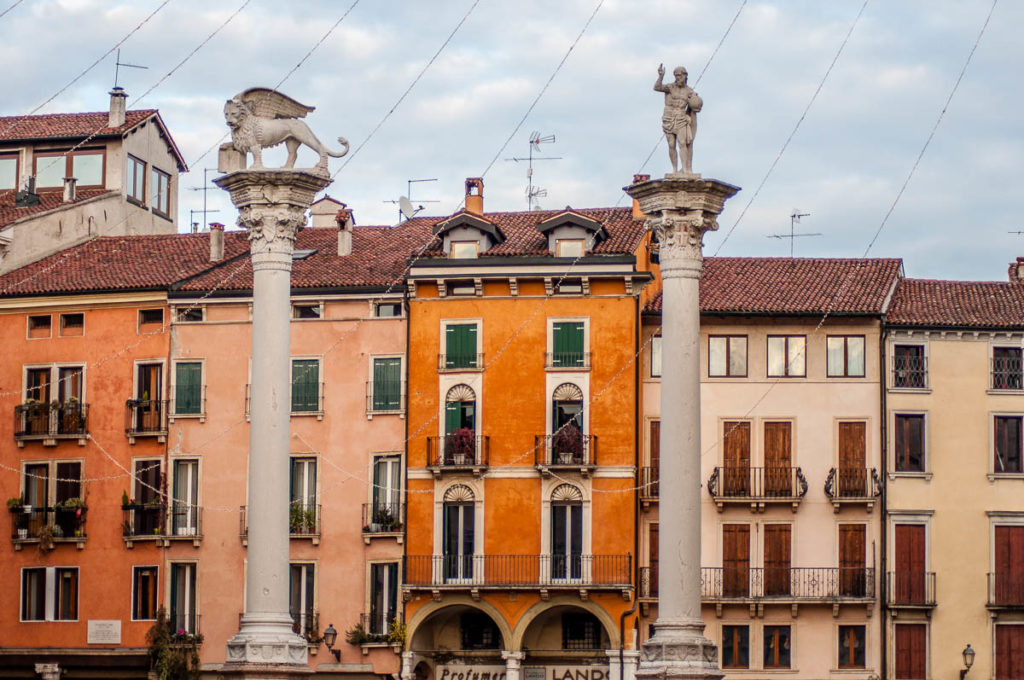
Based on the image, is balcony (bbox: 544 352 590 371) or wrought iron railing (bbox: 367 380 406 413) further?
wrought iron railing (bbox: 367 380 406 413)

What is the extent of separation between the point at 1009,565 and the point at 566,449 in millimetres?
14420

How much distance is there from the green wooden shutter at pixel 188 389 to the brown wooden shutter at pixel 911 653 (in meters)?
23.9

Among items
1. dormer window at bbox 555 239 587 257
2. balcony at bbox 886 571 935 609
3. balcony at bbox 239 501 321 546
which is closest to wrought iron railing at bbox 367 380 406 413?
balcony at bbox 239 501 321 546

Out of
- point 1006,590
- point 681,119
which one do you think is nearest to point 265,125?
point 681,119

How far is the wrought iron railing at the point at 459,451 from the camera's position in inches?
2867

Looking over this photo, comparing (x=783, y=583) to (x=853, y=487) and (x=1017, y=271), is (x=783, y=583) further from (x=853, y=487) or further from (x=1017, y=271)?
(x=1017, y=271)

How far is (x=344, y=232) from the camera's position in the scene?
76875mm

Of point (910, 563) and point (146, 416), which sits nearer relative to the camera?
point (910, 563)

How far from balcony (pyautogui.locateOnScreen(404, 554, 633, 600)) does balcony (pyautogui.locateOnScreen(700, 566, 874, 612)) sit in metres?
2.83

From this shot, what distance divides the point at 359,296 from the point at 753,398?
13.3m

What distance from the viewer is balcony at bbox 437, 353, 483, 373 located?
2906 inches

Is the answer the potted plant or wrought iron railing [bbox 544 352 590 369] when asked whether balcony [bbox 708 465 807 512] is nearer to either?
wrought iron railing [bbox 544 352 590 369]

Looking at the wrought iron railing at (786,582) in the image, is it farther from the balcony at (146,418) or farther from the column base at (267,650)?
the column base at (267,650)

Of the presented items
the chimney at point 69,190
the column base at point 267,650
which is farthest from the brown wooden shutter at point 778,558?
the column base at point 267,650
